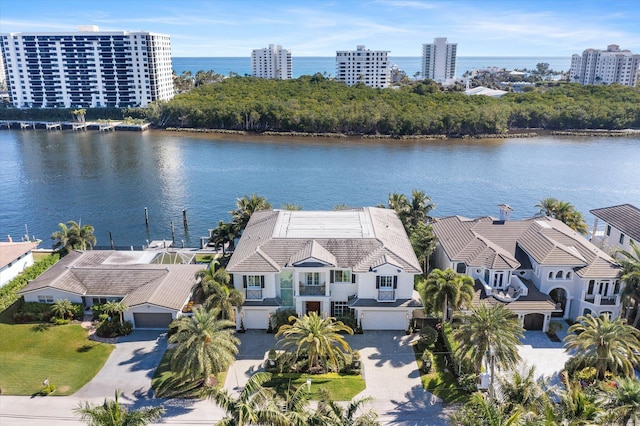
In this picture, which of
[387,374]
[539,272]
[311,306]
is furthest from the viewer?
[539,272]

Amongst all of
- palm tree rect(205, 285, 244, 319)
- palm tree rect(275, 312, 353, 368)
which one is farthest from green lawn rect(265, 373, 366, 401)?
palm tree rect(205, 285, 244, 319)

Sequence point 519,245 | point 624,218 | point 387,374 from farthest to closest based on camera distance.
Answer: point 624,218 → point 519,245 → point 387,374

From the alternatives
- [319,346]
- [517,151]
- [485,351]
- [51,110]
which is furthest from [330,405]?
[51,110]

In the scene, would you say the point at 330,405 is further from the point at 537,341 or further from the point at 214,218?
the point at 214,218

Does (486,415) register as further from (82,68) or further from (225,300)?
(82,68)

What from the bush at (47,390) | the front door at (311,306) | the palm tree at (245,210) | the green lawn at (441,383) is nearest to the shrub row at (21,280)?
the bush at (47,390)

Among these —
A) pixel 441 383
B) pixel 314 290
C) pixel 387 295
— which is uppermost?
pixel 314 290

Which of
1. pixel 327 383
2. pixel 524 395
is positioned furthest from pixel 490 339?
pixel 327 383
